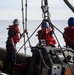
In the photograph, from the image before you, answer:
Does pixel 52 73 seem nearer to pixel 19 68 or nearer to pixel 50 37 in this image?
pixel 19 68

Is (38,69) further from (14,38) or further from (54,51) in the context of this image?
(14,38)

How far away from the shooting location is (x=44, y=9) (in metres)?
4.58

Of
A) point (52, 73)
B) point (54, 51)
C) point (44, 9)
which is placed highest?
point (44, 9)

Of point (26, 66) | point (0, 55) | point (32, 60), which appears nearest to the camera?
point (32, 60)

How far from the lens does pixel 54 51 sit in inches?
167

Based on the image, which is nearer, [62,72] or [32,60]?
[62,72]

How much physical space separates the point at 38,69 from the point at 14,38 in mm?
2548

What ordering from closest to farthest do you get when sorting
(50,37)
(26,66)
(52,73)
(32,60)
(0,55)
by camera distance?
(52,73)
(32,60)
(26,66)
(50,37)
(0,55)

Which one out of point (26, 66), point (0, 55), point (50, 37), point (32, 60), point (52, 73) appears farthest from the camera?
point (0, 55)

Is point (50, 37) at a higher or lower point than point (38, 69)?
higher

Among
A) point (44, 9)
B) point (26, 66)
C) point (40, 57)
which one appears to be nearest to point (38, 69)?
point (40, 57)

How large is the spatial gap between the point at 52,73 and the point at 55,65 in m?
0.10

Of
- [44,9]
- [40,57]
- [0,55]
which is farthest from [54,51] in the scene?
[0,55]

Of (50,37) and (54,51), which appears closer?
(54,51)
